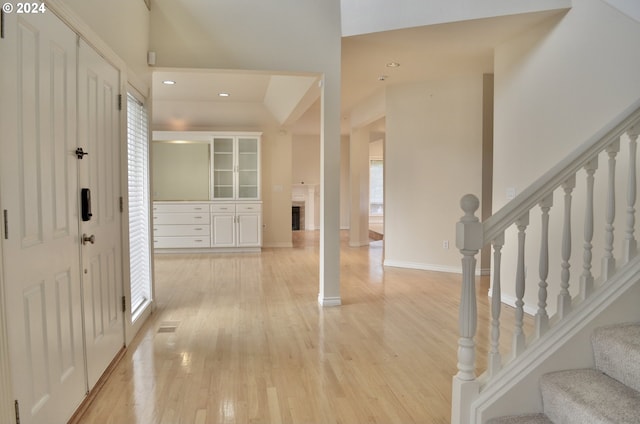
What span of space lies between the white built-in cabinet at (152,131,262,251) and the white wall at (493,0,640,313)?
4.47m

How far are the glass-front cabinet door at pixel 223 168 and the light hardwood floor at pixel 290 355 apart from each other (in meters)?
2.52

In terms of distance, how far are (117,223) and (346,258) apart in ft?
15.3

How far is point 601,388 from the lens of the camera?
5.76 feet

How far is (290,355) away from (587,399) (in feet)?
6.16

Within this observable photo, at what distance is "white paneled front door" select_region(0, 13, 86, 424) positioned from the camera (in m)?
1.67

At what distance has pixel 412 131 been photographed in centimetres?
630

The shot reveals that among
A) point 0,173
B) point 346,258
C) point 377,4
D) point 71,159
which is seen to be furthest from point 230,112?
point 0,173

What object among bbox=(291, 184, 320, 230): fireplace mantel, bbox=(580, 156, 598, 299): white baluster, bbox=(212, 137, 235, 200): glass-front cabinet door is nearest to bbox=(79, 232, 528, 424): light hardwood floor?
bbox=(580, 156, 598, 299): white baluster

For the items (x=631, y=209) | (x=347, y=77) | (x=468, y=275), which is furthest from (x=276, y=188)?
(x=631, y=209)

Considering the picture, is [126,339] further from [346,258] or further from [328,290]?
[346,258]

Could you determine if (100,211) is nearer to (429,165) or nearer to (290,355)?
(290,355)

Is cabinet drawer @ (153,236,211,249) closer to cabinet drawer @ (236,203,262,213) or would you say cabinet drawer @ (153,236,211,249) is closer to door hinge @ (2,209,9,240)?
cabinet drawer @ (236,203,262,213)

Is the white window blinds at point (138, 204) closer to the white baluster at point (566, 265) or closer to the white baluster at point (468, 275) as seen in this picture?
the white baluster at point (468, 275)

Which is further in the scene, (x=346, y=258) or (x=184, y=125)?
(x=184, y=125)
